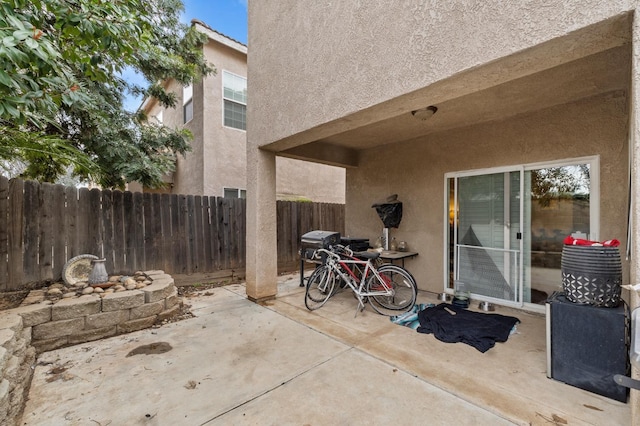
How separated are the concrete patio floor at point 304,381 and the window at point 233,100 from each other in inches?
269

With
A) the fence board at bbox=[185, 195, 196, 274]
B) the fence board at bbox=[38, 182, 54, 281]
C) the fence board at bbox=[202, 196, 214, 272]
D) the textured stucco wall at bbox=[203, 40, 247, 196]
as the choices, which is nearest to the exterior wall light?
the fence board at bbox=[202, 196, 214, 272]

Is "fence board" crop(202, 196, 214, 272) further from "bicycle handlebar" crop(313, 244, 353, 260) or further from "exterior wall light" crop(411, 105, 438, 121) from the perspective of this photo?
"exterior wall light" crop(411, 105, 438, 121)

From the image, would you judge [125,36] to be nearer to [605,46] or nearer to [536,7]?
[536,7]

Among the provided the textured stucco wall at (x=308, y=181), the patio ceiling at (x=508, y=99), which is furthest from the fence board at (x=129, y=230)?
the textured stucco wall at (x=308, y=181)

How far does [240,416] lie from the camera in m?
2.11

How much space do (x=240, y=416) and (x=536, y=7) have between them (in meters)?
3.63

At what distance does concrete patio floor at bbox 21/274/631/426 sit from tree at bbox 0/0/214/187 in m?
2.34

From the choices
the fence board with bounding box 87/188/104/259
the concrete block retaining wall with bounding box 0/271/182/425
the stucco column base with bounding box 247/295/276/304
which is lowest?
the stucco column base with bounding box 247/295/276/304

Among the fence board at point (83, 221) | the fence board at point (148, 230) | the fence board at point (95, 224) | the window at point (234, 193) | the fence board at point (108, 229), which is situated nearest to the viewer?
the fence board at point (83, 221)

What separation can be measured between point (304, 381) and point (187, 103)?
31.7ft

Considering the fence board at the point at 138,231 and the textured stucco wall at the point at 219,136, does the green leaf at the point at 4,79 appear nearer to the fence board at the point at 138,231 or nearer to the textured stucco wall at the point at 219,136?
the fence board at the point at 138,231

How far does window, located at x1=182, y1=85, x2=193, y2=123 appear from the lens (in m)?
9.05

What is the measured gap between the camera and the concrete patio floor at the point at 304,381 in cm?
211

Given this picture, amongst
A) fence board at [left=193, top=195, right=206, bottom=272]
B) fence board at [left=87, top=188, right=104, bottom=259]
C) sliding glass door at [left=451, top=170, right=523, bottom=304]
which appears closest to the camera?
sliding glass door at [left=451, top=170, right=523, bottom=304]
